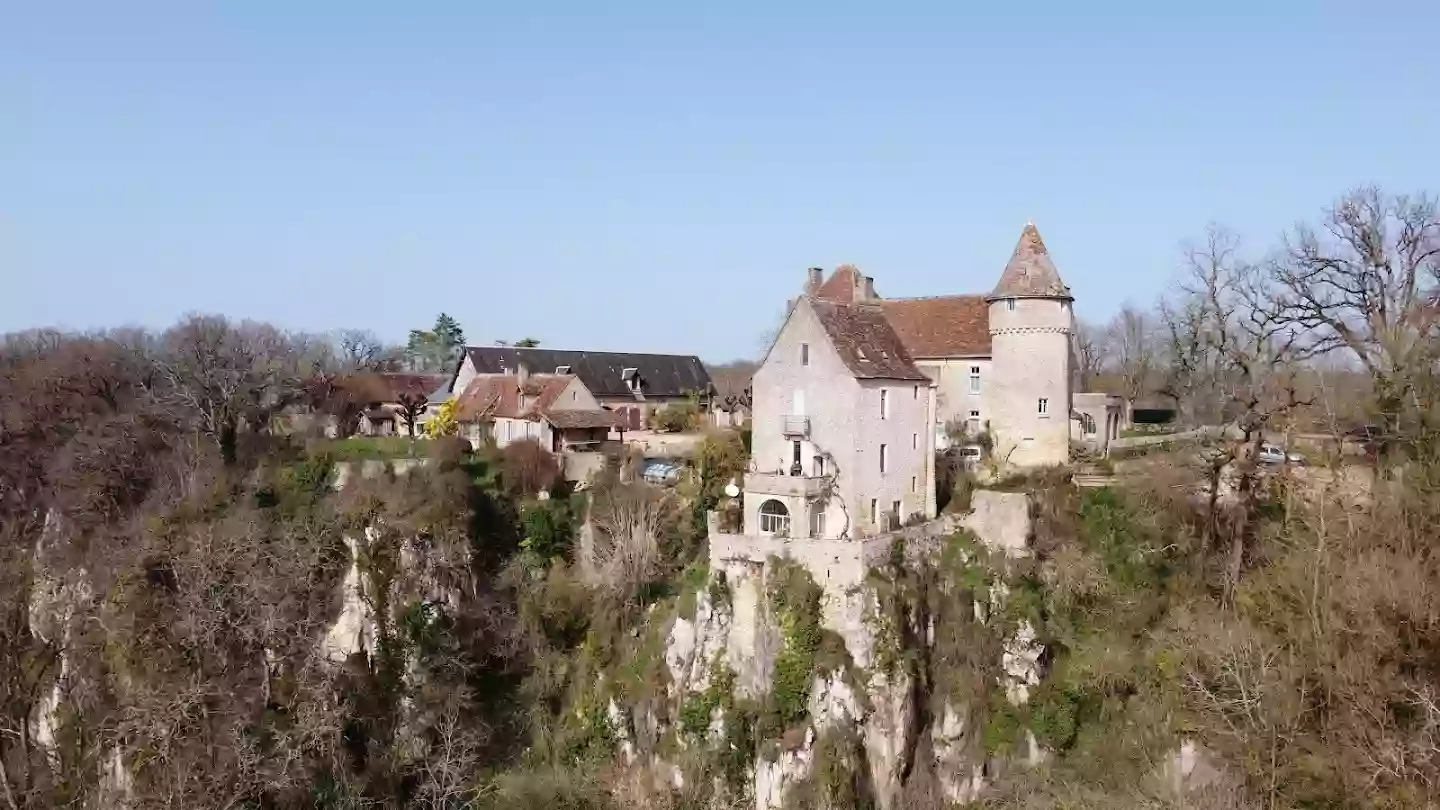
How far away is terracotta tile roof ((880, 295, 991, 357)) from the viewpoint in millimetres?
38219

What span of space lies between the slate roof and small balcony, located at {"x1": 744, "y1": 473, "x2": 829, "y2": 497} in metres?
24.2

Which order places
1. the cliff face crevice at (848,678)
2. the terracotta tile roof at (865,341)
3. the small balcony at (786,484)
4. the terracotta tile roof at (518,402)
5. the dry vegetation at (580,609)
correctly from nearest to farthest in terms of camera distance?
the dry vegetation at (580,609) → the cliff face crevice at (848,678) → the small balcony at (786,484) → the terracotta tile roof at (865,341) → the terracotta tile roof at (518,402)

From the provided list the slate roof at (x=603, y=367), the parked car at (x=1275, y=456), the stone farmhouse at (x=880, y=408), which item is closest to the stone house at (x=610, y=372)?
the slate roof at (x=603, y=367)

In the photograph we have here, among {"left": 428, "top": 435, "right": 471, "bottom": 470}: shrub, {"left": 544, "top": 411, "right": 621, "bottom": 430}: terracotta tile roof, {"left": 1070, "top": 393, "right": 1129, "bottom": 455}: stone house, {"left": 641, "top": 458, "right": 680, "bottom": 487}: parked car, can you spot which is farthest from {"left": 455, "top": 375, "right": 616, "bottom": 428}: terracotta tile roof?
{"left": 1070, "top": 393, "right": 1129, "bottom": 455}: stone house

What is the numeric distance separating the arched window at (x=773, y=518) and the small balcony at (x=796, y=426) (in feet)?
7.94

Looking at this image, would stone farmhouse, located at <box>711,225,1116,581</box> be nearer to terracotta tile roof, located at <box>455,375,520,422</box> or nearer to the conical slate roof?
the conical slate roof

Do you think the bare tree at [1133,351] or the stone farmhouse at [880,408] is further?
the bare tree at [1133,351]

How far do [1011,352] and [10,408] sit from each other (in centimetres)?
4498

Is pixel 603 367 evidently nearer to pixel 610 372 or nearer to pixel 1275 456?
pixel 610 372

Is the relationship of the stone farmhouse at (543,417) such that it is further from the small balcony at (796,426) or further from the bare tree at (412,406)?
the small balcony at (796,426)

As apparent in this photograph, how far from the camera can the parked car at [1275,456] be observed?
110 ft

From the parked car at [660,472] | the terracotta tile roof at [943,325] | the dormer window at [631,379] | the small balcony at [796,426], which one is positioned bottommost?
the parked car at [660,472]

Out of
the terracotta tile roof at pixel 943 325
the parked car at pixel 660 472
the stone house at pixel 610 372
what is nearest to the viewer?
the terracotta tile roof at pixel 943 325

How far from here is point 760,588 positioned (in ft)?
105
